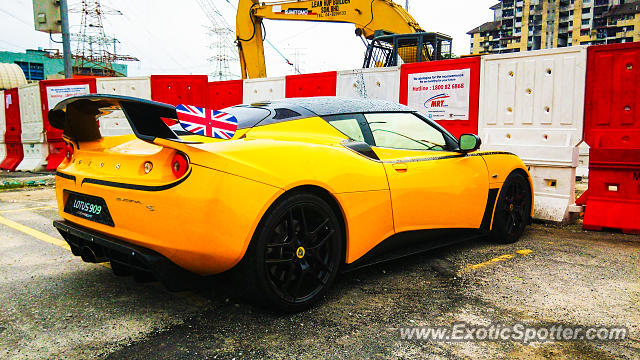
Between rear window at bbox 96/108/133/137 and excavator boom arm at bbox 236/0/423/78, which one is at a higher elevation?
excavator boom arm at bbox 236/0/423/78

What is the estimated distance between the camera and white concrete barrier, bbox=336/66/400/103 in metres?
7.74

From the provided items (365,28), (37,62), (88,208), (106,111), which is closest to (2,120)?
(365,28)

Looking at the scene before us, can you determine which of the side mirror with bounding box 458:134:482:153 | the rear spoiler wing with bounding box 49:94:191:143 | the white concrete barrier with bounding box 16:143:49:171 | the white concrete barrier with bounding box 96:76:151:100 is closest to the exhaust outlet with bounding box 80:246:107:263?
the rear spoiler wing with bounding box 49:94:191:143

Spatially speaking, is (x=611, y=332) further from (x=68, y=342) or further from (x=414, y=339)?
(x=68, y=342)

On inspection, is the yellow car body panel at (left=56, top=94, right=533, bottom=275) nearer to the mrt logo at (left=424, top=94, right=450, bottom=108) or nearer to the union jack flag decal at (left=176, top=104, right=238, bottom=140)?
the union jack flag decal at (left=176, top=104, right=238, bottom=140)

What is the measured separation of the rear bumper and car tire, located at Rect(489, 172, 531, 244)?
2904 millimetres

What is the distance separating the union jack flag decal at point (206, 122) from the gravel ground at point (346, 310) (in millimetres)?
1045

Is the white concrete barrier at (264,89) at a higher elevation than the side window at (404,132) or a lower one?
higher

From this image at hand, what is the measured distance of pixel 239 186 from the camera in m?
2.42

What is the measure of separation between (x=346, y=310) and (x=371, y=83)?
580 cm

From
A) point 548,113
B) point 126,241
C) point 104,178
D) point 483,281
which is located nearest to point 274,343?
point 126,241

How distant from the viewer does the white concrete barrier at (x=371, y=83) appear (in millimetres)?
7738

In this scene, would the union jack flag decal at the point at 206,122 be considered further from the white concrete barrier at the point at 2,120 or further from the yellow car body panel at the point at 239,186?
the white concrete barrier at the point at 2,120

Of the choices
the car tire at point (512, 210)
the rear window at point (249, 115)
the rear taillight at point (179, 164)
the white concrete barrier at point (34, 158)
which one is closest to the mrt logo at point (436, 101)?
the car tire at point (512, 210)
